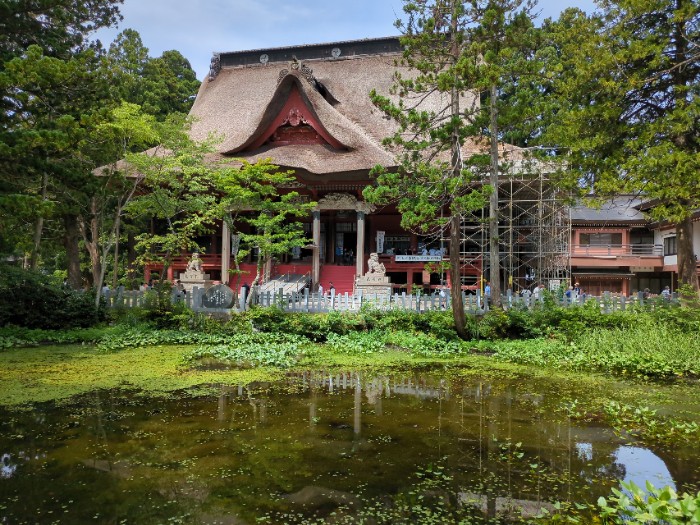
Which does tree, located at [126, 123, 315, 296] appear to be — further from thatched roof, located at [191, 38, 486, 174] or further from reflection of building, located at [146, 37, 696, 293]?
thatched roof, located at [191, 38, 486, 174]

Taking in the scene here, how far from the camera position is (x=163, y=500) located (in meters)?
4.04

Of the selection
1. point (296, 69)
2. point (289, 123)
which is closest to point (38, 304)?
point (289, 123)

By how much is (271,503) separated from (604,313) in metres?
11.4

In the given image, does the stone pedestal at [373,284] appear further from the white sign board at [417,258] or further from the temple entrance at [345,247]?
the temple entrance at [345,247]

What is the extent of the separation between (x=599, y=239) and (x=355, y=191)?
1856 cm

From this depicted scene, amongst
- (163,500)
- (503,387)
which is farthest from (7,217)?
(503,387)

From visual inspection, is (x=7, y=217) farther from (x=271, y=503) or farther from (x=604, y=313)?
(x=604, y=313)

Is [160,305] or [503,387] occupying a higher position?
[160,305]

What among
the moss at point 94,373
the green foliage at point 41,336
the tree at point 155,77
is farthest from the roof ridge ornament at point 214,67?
the moss at point 94,373

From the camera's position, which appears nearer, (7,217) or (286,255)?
→ (7,217)

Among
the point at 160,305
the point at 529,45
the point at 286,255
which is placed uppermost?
the point at 529,45

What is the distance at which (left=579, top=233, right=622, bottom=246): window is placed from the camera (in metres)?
30.2

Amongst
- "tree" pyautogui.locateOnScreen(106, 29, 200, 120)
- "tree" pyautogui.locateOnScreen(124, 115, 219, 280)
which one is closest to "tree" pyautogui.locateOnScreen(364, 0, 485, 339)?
"tree" pyautogui.locateOnScreen(124, 115, 219, 280)

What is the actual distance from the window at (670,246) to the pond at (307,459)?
2528 cm
